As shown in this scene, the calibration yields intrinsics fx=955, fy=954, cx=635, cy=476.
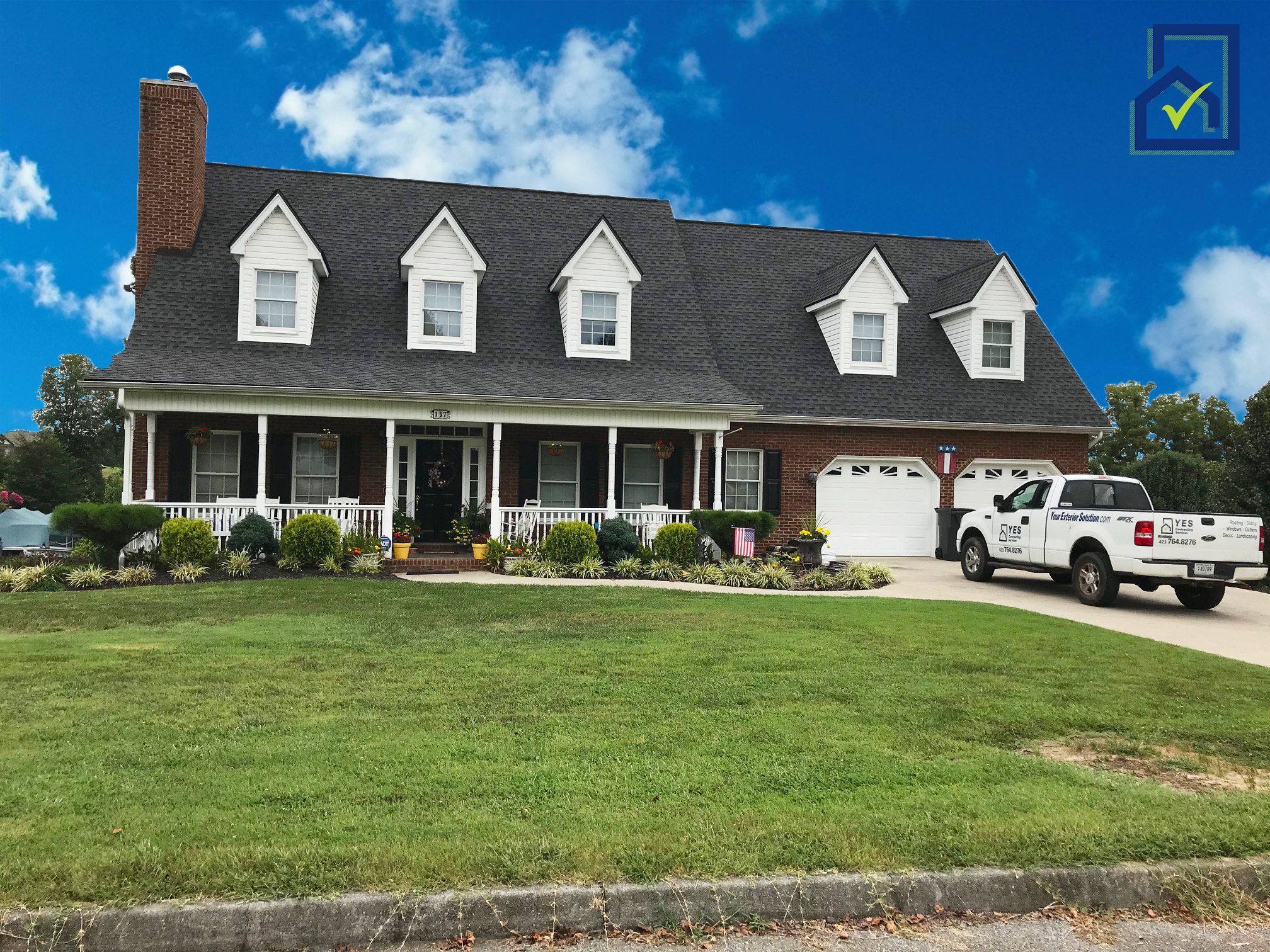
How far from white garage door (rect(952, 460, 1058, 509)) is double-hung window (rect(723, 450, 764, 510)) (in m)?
4.92

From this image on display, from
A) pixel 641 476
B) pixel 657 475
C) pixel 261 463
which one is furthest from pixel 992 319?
pixel 261 463

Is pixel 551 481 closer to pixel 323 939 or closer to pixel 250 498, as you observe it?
pixel 250 498

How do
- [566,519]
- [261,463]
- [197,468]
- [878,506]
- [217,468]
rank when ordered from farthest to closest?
[878,506] < [566,519] < [217,468] < [197,468] < [261,463]

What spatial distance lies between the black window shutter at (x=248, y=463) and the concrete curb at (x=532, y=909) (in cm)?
1611

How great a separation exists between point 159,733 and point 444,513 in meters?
14.3

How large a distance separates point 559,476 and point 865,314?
8591 millimetres

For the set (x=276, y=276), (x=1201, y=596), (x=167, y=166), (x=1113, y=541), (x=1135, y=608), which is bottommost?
(x=1135, y=608)

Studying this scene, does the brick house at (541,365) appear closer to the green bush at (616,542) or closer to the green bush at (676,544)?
the green bush at (616,542)

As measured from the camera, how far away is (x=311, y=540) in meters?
16.6

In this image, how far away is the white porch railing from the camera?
18625mm

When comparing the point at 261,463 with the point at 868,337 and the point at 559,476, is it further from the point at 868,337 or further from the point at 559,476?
the point at 868,337

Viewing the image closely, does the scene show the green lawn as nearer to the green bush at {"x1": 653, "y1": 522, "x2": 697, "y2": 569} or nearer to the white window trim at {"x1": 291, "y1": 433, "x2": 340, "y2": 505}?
the green bush at {"x1": 653, "y1": 522, "x2": 697, "y2": 569}

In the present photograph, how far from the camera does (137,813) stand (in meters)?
4.77

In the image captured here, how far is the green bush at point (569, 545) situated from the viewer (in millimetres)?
17688
